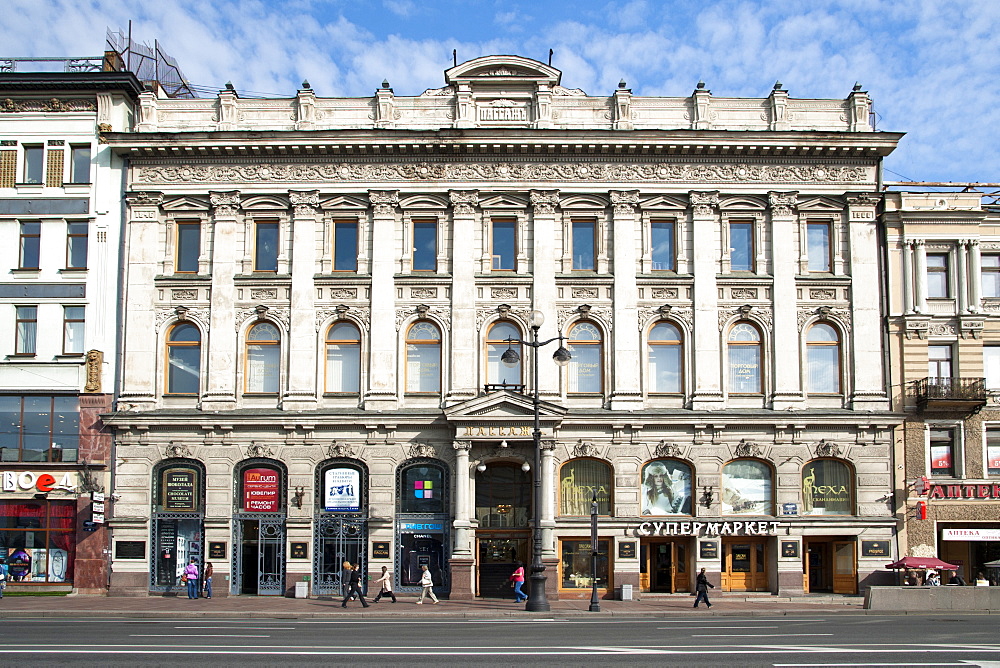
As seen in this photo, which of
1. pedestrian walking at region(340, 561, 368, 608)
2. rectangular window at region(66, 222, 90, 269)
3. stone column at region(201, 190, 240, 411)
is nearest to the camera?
pedestrian walking at region(340, 561, 368, 608)

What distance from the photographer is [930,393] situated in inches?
1484

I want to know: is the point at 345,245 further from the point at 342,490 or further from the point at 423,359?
the point at 342,490

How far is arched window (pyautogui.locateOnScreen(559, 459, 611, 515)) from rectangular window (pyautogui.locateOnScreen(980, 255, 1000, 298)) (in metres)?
17.2

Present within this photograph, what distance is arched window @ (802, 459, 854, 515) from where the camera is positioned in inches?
1490

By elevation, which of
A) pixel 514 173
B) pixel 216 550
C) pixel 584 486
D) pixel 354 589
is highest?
pixel 514 173

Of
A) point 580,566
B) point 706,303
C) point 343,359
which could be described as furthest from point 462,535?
point 706,303

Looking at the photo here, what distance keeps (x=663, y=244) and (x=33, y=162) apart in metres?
25.9

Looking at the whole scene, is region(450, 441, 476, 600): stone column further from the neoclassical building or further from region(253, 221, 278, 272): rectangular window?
region(253, 221, 278, 272): rectangular window

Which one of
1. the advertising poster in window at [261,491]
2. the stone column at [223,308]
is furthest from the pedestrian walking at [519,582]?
the stone column at [223,308]

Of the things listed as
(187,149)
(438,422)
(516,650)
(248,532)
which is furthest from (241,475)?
(516,650)

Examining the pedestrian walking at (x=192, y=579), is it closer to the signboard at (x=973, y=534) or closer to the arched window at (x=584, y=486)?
the arched window at (x=584, y=486)

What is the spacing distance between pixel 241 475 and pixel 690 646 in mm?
21911

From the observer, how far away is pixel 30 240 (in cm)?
3944

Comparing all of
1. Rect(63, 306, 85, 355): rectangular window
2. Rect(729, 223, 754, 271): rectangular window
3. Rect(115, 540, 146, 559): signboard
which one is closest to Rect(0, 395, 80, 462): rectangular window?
Rect(63, 306, 85, 355): rectangular window
